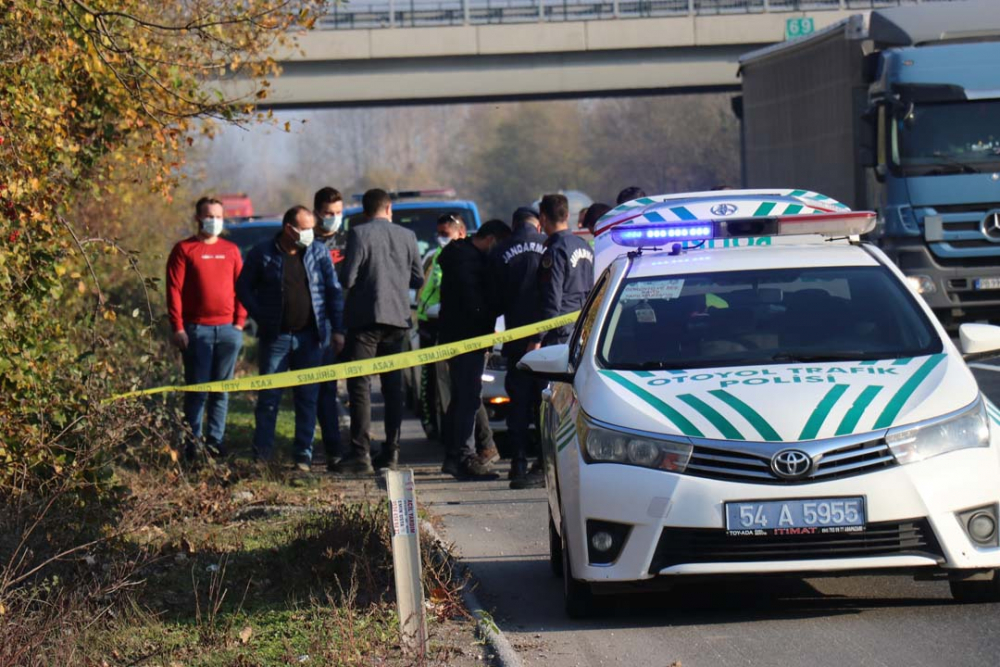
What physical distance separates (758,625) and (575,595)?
80 centimetres

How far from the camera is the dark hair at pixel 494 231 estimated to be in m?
11.4

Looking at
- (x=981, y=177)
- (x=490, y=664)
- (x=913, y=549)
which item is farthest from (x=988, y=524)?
(x=981, y=177)

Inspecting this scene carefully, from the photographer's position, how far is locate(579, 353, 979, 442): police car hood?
6.10 meters

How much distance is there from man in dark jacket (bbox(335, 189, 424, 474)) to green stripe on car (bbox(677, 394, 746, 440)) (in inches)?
204

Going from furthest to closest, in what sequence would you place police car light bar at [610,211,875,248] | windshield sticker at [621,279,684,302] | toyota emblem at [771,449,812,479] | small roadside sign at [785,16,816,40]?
small roadside sign at [785,16,816,40], police car light bar at [610,211,875,248], windshield sticker at [621,279,684,302], toyota emblem at [771,449,812,479]

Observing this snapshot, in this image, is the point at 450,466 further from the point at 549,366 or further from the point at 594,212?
the point at 549,366

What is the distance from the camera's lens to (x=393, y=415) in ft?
37.8

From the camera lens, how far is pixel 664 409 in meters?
6.32

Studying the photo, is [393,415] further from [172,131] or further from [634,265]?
[634,265]

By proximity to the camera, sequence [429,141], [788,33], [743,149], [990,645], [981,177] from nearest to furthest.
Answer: [990,645], [981,177], [743,149], [788,33], [429,141]

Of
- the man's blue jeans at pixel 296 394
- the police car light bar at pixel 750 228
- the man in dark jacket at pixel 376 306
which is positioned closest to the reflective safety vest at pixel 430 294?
the man in dark jacket at pixel 376 306

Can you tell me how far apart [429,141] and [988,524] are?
493 ft

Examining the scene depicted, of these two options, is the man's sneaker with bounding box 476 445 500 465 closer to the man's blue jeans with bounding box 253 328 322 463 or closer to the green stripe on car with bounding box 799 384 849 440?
the man's blue jeans with bounding box 253 328 322 463

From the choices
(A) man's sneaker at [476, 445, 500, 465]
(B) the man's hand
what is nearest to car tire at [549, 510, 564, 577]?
(A) man's sneaker at [476, 445, 500, 465]
